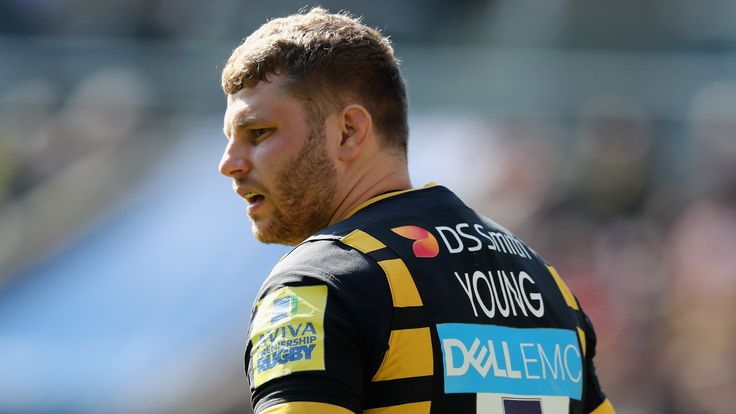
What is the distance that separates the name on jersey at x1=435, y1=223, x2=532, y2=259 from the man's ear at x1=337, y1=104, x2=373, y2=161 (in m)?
0.31

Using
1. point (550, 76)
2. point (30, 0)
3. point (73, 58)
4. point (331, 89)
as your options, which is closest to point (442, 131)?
point (550, 76)

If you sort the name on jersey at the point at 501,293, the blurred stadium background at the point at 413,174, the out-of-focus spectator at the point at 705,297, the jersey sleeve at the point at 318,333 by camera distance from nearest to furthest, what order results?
the jersey sleeve at the point at 318,333 → the name on jersey at the point at 501,293 → the out-of-focus spectator at the point at 705,297 → the blurred stadium background at the point at 413,174

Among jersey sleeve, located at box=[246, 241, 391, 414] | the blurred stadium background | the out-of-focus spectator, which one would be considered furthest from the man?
the blurred stadium background

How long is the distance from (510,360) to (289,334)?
52cm

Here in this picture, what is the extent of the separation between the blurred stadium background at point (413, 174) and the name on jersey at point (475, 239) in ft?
15.7

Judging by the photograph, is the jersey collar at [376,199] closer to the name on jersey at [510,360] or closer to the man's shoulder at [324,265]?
the man's shoulder at [324,265]

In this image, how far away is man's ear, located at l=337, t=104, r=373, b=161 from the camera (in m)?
2.53

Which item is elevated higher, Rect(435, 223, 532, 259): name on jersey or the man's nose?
the man's nose

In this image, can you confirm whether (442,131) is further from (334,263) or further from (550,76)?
(334,263)

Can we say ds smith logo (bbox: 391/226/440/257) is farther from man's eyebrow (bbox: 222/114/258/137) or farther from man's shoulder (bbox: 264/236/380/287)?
man's eyebrow (bbox: 222/114/258/137)

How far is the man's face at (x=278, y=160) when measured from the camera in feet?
8.13

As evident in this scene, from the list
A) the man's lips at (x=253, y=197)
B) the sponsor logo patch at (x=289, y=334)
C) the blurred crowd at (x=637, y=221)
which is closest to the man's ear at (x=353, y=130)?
Answer: the man's lips at (x=253, y=197)

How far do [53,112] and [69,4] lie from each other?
3.68 feet

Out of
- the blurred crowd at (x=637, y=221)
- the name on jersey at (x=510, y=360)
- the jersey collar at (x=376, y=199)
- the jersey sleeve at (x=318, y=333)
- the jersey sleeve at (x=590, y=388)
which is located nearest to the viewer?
the jersey sleeve at (x=318, y=333)
